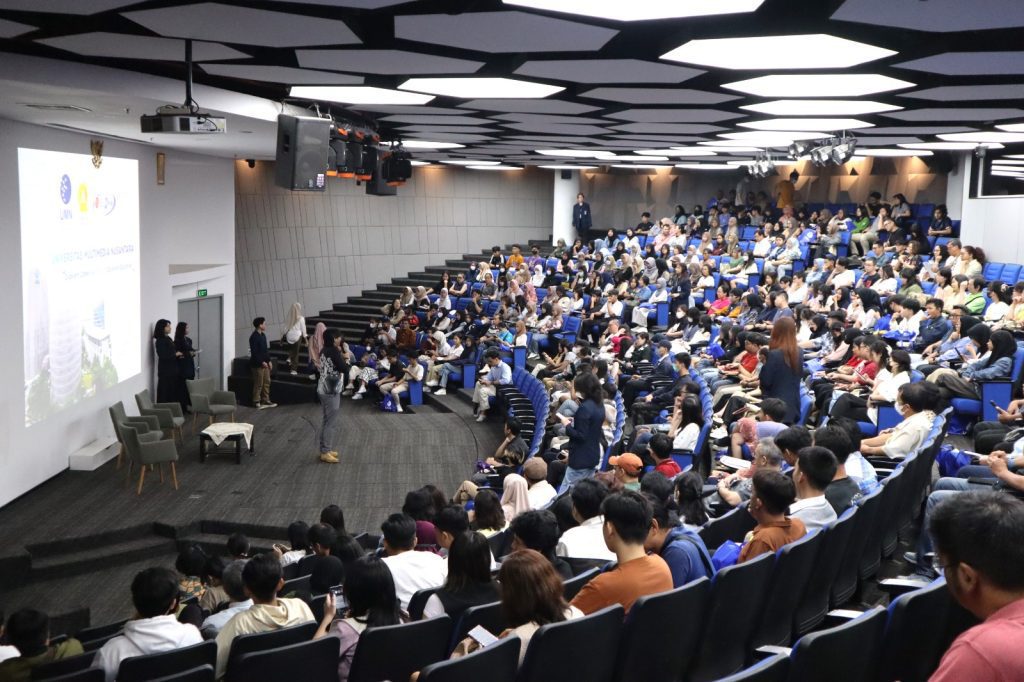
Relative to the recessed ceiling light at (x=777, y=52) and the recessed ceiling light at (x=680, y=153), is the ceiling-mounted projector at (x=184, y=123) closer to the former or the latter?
the recessed ceiling light at (x=777, y=52)

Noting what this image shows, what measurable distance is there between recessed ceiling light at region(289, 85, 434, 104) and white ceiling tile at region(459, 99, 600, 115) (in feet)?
1.65

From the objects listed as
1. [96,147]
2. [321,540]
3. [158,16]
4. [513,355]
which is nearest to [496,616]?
[321,540]

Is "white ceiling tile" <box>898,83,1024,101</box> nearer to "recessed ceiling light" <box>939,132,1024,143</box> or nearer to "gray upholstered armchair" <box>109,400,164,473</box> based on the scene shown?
"recessed ceiling light" <box>939,132,1024,143</box>

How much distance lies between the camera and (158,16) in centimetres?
481

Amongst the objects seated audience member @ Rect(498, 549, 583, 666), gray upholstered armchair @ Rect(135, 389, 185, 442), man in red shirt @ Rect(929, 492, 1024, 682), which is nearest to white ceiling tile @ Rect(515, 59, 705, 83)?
seated audience member @ Rect(498, 549, 583, 666)

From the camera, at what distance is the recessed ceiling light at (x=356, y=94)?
793cm

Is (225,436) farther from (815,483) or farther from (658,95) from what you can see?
(815,483)

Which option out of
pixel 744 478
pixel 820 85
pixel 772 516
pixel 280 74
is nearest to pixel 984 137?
pixel 820 85

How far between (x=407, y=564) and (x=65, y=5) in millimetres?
3196

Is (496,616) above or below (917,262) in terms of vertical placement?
below

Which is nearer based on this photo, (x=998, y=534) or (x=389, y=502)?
(x=998, y=534)

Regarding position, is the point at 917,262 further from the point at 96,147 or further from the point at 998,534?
the point at 998,534

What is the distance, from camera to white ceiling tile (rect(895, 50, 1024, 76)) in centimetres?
535

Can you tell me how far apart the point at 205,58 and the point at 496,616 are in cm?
460
